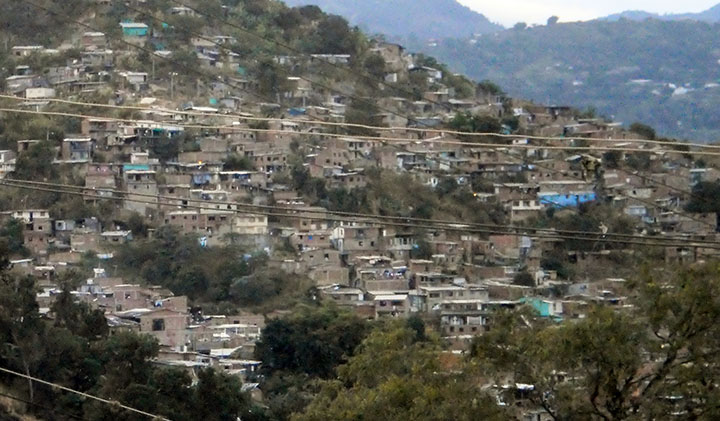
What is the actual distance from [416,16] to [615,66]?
3618cm

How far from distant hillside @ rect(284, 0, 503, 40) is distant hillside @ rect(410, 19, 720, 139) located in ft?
78.4

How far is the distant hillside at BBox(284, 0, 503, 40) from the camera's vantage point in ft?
296

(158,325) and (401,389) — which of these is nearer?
(401,389)

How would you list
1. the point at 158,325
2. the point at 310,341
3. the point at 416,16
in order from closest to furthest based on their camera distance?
1. the point at 310,341
2. the point at 158,325
3. the point at 416,16

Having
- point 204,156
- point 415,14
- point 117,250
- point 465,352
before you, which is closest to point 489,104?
point 204,156

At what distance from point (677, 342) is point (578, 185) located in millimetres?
18880

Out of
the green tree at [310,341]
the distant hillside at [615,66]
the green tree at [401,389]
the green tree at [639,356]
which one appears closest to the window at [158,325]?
the green tree at [310,341]

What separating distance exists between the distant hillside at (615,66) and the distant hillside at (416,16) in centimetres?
2391

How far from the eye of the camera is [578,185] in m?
26.3

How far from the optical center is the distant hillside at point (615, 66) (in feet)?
159

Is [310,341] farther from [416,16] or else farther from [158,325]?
[416,16]

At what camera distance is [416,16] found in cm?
9312

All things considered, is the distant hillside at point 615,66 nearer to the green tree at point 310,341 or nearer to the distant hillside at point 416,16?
the distant hillside at point 416,16

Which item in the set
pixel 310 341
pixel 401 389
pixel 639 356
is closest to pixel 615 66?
pixel 310 341
